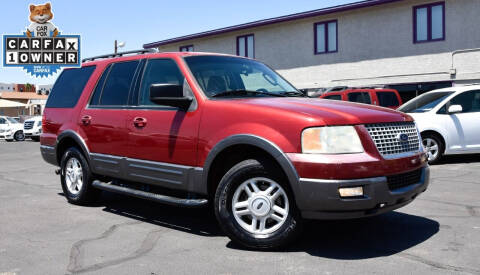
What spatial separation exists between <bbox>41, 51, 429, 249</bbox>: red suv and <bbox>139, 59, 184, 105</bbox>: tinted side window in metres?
0.01

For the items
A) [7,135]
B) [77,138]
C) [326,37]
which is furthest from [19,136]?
[77,138]

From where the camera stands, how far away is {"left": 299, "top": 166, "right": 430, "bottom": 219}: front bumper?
390cm

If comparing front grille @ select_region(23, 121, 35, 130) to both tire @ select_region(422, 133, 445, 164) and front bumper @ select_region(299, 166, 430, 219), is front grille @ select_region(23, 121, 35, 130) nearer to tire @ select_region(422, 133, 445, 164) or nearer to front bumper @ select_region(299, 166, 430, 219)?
tire @ select_region(422, 133, 445, 164)

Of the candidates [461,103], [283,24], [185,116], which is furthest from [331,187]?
[283,24]

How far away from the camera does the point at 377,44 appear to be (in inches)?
856

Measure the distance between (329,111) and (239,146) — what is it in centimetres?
87

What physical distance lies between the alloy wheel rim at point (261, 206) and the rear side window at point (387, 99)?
1200cm

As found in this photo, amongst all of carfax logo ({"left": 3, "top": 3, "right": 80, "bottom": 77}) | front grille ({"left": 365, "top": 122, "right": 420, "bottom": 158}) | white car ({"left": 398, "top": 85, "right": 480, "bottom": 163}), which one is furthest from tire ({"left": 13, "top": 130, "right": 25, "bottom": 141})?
front grille ({"left": 365, "top": 122, "right": 420, "bottom": 158})

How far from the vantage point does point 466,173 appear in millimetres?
9078

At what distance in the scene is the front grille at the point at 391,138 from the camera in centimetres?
417

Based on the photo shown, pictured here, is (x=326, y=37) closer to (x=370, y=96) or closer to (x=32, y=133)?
(x=370, y=96)

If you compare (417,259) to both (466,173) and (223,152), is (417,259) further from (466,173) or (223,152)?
(466,173)

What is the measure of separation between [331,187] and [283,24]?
72.0 feet

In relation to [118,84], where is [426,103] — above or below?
below
